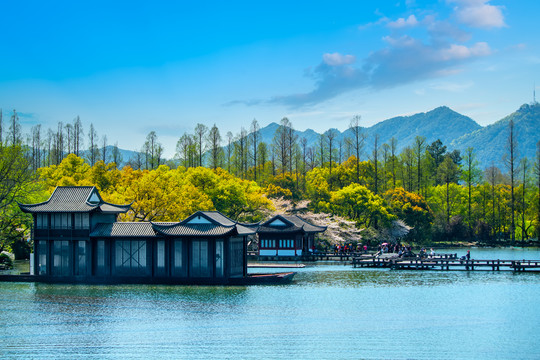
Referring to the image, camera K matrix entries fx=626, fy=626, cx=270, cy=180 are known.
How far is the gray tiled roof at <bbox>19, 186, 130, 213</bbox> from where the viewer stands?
46375mm

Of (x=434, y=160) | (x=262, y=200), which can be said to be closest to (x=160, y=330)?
(x=262, y=200)

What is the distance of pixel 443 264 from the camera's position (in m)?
58.1

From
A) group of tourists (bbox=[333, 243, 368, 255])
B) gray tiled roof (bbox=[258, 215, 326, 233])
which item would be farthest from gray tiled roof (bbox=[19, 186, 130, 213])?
group of tourists (bbox=[333, 243, 368, 255])

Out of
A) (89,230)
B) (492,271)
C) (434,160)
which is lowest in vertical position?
(492,271)

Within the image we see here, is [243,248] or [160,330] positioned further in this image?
[243,248]

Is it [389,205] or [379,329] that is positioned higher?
[389,205]

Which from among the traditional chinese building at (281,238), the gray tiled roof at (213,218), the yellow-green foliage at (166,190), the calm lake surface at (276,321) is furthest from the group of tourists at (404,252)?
the gray tiled roof at (213,218)

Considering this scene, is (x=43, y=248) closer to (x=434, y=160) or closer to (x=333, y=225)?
(x=333, y=225)

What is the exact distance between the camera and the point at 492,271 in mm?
56562

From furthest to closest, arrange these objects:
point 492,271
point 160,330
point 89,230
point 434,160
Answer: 1. point 434,160
2. point 492,271
3. point 89,230
4. point 160,330

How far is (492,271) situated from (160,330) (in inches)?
1456

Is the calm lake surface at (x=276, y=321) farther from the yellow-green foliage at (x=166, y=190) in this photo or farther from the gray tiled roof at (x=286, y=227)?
the gray tiled roof at (x=286, y=227)

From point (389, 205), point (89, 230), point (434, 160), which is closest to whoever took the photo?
point (89, 230)

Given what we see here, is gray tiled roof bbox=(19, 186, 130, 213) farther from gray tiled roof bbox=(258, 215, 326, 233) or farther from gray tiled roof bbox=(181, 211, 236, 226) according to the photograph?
gray tiled roof bbox=(258, 215, 326, 233)
